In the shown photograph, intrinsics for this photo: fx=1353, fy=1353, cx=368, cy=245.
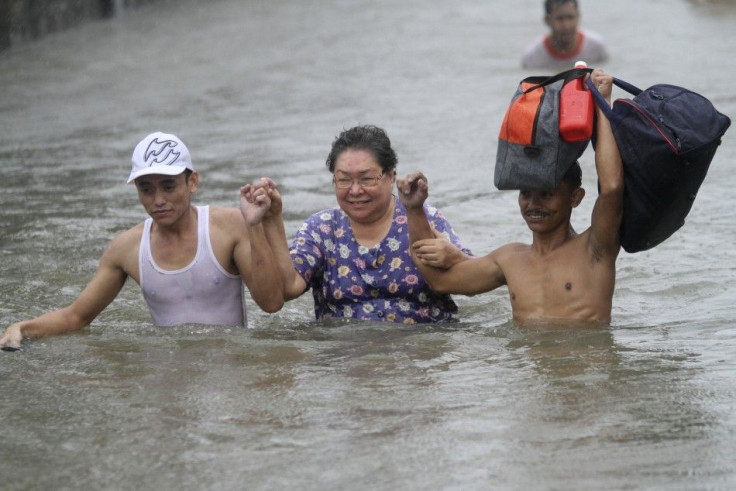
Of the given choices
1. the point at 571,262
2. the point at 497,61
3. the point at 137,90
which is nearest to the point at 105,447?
the point at 571,262

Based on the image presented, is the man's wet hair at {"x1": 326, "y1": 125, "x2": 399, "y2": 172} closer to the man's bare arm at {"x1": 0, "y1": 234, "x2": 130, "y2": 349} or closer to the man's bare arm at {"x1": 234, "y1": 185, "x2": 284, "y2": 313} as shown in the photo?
the man's bare arm at {"x1": 234, "y1": 185, "x2": 284, "y2": 313}

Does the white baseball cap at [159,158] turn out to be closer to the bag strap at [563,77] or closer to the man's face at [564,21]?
the bag strap at [563,77]

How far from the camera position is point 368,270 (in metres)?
6.59

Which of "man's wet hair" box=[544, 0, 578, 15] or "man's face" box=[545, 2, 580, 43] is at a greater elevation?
"man's wet hair" box=[544, 0, 578, 15]

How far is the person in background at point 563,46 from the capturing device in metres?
15.6

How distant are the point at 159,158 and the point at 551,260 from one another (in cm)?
186

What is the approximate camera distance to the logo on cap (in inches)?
243

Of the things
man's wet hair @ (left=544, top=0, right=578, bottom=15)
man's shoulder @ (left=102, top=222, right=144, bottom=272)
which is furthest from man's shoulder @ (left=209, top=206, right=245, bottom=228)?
man's wet hair @ (left=544, top=0, right=578, bottom=15)

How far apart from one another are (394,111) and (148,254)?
851 centimetres

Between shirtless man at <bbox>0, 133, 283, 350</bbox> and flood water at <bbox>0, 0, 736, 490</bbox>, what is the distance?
0.37 feet

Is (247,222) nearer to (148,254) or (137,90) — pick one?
(148,254)

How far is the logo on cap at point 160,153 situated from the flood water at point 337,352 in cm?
88

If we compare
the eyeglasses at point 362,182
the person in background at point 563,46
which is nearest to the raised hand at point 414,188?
the eyeglasses at point 362,182

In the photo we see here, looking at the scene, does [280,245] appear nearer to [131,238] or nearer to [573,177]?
[131,238]
